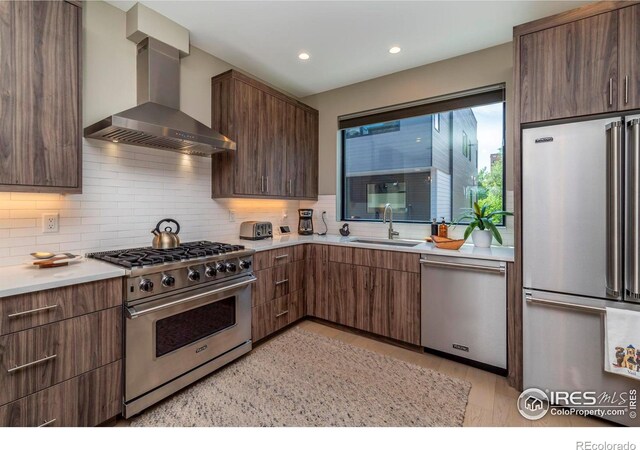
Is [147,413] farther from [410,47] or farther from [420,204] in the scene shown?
[410,47]

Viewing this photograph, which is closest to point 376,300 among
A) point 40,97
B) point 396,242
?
point 396,242

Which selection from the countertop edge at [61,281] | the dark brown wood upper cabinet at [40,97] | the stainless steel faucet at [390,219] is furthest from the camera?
the stainless steel faucet at [390,219]

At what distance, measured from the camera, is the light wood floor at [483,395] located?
1.79 metres

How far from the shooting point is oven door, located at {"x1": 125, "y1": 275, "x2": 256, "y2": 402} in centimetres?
177

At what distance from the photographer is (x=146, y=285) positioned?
5.88 feet

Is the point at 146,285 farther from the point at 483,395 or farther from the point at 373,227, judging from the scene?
the point at 373,227

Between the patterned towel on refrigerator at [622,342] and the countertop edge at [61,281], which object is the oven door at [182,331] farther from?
the patterned towel on refrigerator at [622,342]

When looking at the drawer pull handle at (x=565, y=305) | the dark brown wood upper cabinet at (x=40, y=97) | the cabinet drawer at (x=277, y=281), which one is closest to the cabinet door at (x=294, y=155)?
the cabinet drawer at (x=277, y=281)

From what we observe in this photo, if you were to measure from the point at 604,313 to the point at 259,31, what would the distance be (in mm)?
3165

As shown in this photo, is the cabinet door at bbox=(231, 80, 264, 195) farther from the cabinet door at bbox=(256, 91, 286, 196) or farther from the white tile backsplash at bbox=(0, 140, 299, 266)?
the white tile backsplash at bbox=(0, 140, 299, 266)

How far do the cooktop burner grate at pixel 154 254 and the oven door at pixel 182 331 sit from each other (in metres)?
0.24

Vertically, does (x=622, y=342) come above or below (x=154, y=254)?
below

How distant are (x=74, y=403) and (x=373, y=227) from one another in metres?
2.93

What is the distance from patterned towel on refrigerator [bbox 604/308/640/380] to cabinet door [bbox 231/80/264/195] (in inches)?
111
